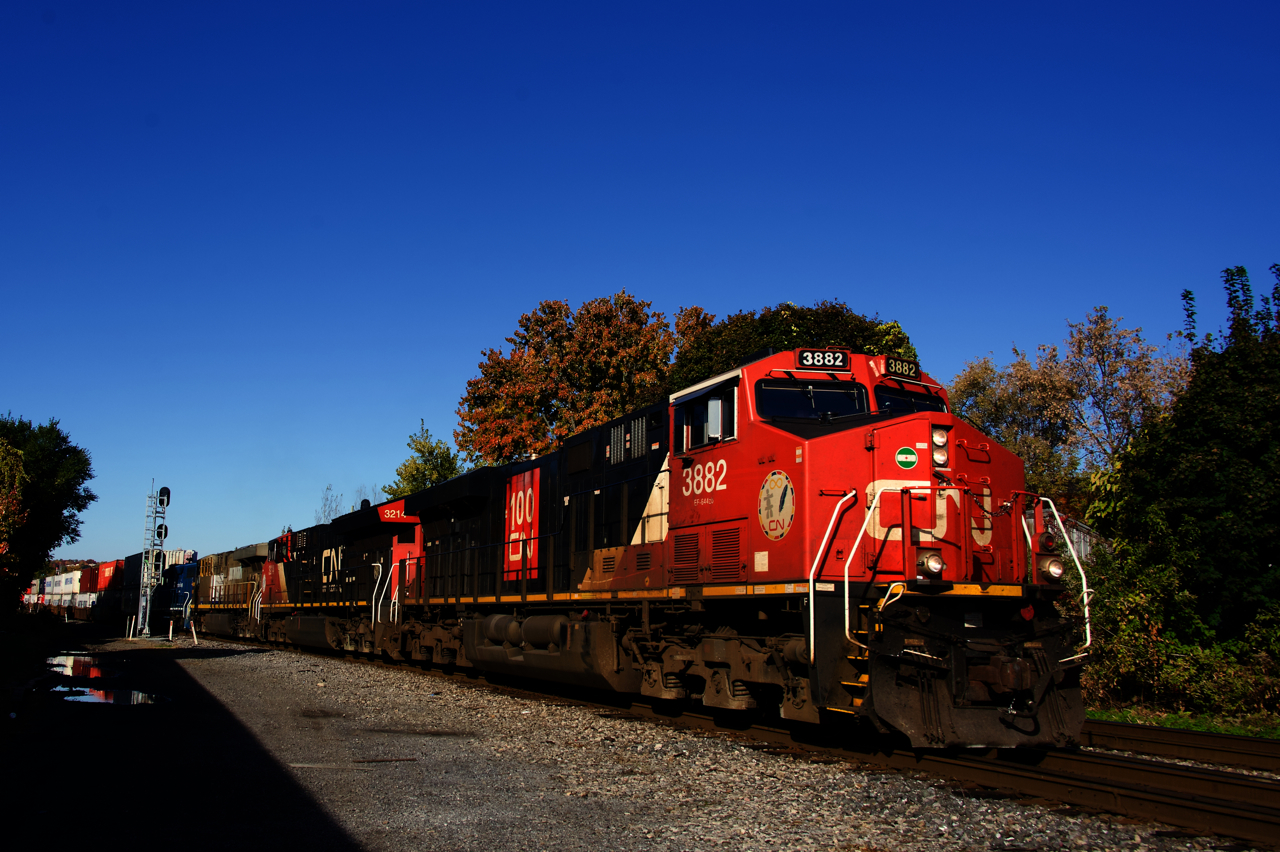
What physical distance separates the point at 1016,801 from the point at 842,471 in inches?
125

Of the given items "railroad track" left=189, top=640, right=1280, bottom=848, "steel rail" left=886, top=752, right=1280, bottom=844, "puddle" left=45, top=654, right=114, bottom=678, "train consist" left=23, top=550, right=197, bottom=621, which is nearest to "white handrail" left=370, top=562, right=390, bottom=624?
"puddle" left=45, top=654, right=114, bottom=678

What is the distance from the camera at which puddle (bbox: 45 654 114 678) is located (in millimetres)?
18672

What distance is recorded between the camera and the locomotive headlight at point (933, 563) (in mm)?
7945

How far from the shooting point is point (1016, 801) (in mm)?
6941

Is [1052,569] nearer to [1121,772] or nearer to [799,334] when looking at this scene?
[1121,772]

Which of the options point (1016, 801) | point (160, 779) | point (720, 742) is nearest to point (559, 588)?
point (720, 742)

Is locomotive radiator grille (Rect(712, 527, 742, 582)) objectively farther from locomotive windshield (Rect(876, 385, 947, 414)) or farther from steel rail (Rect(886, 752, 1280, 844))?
steel rail (Rect(886, 752, 1280, 844))

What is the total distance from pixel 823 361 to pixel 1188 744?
5192mm

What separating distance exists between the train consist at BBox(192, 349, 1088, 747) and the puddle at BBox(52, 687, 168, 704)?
5.33 m

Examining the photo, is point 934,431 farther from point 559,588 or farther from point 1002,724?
point 559,588

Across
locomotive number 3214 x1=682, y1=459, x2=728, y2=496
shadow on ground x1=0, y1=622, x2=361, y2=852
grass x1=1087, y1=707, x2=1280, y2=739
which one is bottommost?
grass x1=1087, y1=707, x2=1280, y2=739

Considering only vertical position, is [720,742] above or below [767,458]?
below

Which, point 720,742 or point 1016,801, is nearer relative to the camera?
point 1016,801

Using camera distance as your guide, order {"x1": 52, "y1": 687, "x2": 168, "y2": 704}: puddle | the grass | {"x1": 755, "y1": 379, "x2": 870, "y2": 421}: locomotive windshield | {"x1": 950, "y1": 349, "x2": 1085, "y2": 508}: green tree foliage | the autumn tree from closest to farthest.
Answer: {"x1": 755, "y1": 379, "x2": 870, "y2": 421}: locomotive windshield, the grass, {"x1": 52, "y1": 687, "x2": 168, "y2": 704}: puddle, the autumn tree, {"x1": 950, "y1": 349, "x2": 1085, "y2": 508}: green tree foliage
